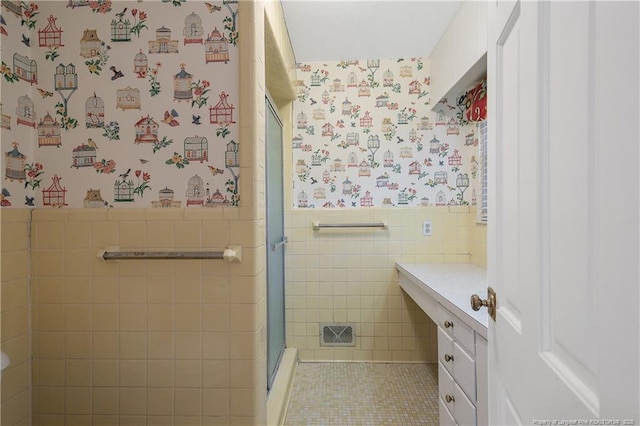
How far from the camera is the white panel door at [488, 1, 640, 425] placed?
39 cm

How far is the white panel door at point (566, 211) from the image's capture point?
39 centimetres

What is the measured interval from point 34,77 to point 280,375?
2.05 metres

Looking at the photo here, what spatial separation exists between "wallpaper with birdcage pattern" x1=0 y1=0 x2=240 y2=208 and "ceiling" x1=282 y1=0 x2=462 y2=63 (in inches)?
37.9

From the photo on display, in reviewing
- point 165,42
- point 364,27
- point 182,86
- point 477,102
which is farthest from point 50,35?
point 477,102

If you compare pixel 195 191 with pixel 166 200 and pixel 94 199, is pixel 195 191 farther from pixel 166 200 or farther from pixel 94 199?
pixel 94 199

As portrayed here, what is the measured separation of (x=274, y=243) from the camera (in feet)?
7.35

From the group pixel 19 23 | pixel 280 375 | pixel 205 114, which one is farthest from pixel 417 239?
pixel 19 23

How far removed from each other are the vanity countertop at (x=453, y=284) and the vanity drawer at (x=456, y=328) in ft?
0.10

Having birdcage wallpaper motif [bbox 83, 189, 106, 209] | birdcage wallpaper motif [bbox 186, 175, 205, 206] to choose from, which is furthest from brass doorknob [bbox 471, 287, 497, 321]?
birdcage wallpaper motif [bbox 83, 189, 106, 209]

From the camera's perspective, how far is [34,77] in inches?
49.9

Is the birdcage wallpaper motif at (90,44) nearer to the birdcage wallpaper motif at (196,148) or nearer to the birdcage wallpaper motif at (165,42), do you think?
the birdcage wallpaper motif at (165,42)

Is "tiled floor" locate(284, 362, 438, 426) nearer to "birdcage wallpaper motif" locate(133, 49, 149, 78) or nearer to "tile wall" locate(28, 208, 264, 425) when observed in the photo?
"tile wall" locate(28, 208, 264, 425)

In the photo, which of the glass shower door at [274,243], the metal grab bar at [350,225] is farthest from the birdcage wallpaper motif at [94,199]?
the metal grab bar at [350,225]

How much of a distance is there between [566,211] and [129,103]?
139cm
